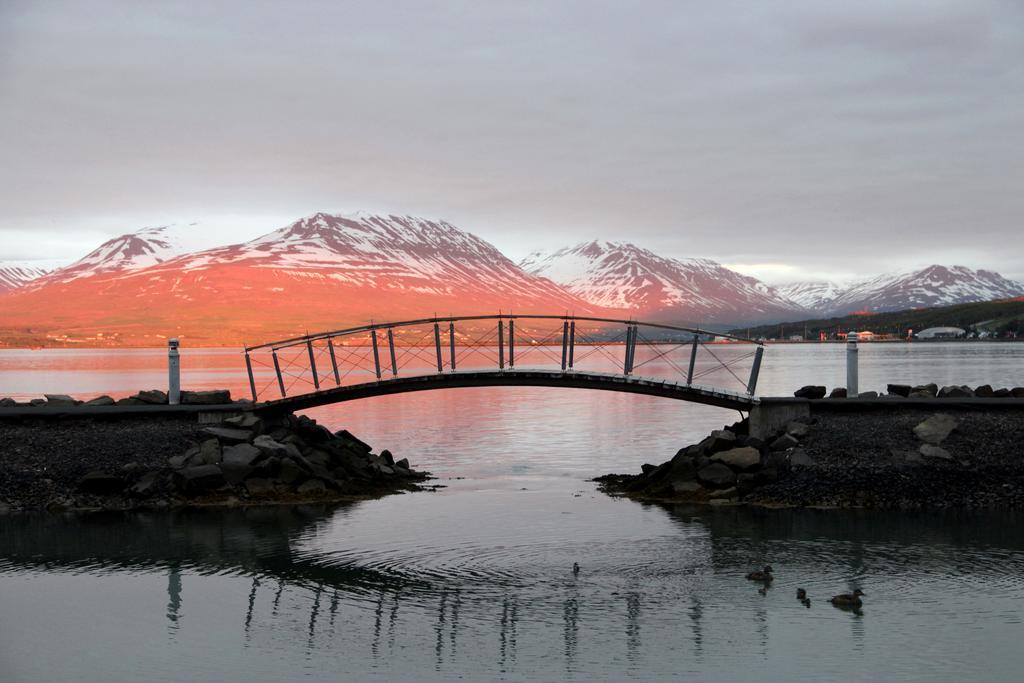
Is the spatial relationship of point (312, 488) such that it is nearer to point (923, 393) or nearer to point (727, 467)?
point (727, 467)

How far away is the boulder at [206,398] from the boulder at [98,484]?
5.76 m

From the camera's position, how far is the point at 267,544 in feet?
82.6

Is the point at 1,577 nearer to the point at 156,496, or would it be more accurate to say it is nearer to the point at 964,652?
the point at 156,496

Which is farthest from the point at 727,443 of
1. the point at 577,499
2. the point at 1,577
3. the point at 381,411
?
the point at 381,411

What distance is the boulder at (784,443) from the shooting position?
1193 inches

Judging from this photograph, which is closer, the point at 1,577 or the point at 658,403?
the point at 1,577

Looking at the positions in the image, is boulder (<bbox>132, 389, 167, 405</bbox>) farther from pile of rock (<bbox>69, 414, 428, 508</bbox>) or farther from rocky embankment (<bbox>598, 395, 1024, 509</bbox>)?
rocky embankment (<bbox>598, 395, 1024, 509</bbox>)

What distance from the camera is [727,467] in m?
30.6

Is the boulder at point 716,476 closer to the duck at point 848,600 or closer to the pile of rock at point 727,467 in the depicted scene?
the pile of rock at point 727,467

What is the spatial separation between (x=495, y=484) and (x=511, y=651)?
18.8 m

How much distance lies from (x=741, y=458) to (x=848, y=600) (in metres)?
11.8

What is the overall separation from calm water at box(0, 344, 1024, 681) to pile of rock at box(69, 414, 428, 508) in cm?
141

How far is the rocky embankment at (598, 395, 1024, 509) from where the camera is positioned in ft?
92.1

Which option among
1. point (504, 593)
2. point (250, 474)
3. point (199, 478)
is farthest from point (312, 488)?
point (504, 593)
